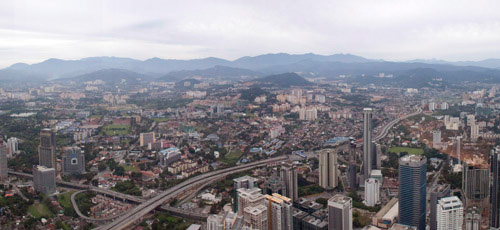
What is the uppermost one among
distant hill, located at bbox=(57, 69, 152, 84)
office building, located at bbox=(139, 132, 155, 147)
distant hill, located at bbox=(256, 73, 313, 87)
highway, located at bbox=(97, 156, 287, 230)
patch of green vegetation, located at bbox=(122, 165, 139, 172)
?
distant hill, located at bbox=(57, 69, 152, 84)

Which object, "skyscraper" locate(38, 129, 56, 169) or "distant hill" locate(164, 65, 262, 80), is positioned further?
"distant hill" locate(164, 65, 262, 80)

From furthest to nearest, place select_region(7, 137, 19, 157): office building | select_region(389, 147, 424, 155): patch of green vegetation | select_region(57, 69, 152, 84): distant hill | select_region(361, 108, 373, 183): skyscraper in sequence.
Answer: select_region(57, 69, 152, 84): distant hill, select_region(7, 137, 19, 157): office building, select_region(389, 147, 424, 155): patch of green vegetation, select_region(361, 108, 373, 183): skyscraper

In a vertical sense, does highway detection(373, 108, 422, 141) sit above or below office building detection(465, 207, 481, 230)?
above

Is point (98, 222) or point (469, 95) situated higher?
point (469, 95)

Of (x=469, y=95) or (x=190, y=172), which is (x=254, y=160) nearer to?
(x=190, y=172)

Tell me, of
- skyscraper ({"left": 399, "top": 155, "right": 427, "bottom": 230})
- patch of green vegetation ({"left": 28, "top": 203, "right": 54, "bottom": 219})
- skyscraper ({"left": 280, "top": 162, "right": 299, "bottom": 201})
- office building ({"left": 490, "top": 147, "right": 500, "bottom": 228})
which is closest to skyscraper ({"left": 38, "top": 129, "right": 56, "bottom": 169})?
patch of green vegetation ({"left": 28, "top": 203, "right": 54, "bottom": 219})

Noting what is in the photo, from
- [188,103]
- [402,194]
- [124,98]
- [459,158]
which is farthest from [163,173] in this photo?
[124,98]

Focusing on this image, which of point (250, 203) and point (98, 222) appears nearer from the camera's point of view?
point (250, 203)

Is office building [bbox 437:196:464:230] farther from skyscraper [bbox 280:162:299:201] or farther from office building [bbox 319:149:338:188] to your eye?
office building [bbox 319:149:338:188]
